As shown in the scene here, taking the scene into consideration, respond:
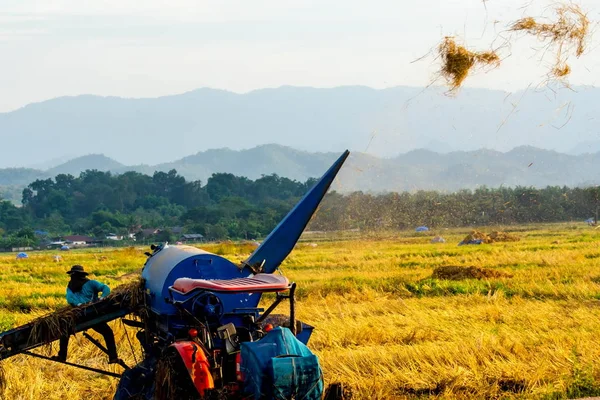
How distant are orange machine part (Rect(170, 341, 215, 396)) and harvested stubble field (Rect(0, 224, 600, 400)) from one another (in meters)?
2.85

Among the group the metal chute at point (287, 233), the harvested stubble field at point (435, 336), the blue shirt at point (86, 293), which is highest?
the metal chute at point (287, 233)

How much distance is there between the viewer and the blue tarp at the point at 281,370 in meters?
6.27

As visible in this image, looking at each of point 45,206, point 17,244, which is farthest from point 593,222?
point 45,206

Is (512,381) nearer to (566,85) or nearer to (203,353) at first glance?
(566,85)

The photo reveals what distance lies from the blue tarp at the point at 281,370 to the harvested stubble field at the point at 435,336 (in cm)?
273

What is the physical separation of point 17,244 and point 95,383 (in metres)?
87.1

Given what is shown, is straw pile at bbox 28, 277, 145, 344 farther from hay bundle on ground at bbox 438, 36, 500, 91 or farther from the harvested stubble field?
hay bundle on ground at bbox 438, 36, 500, 91

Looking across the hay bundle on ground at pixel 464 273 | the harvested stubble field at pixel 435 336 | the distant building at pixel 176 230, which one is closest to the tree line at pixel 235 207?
the distant building at pixel 176 230

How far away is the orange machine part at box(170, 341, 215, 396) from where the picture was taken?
257 inches

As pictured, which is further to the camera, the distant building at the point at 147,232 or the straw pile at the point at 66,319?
the distant building at the point at 147,232

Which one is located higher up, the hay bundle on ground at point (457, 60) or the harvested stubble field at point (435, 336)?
the hay bundle on ground at point (457, 60)

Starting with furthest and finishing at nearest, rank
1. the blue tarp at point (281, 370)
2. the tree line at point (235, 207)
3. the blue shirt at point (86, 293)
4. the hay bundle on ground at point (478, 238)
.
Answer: the tree line at point (235, 207)
the hay bundle on ground at point (478, 238)
the blue shirt at point (86, 293)
the blue tarp at point (281, 370)

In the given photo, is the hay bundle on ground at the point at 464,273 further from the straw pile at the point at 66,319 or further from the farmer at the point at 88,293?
the straw pile at the point at 66,319

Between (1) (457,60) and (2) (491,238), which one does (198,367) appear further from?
(2) (491,238)
